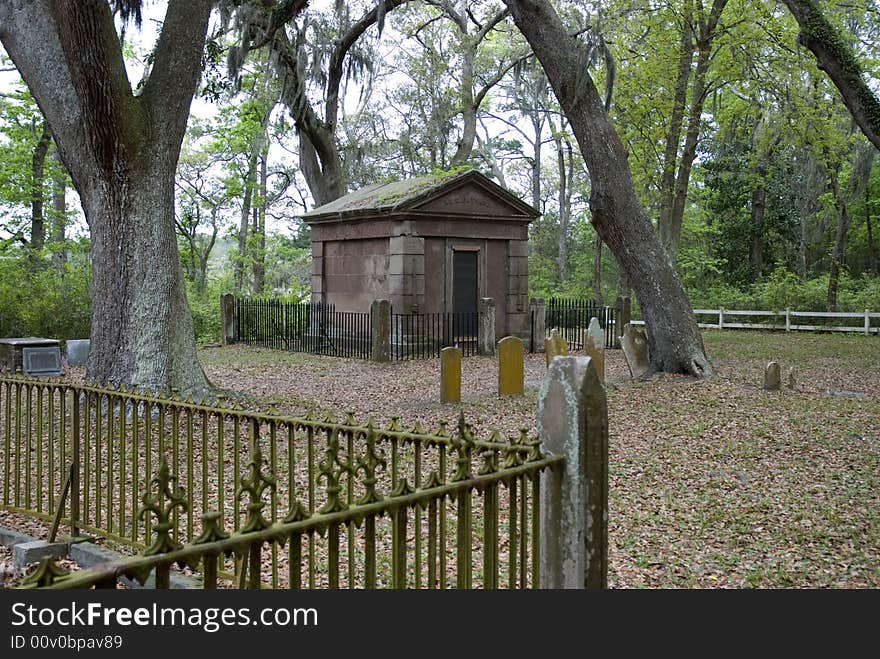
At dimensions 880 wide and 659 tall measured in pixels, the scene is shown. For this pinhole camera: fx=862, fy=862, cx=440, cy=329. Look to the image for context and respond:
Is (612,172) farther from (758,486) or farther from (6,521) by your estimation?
(6,521)

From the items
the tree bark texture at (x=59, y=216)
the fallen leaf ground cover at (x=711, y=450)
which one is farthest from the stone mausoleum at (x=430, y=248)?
the tree bark texture at (x=59, y=216)

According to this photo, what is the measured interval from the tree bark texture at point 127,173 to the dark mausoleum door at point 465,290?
11.2m

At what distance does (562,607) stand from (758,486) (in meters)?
5.75

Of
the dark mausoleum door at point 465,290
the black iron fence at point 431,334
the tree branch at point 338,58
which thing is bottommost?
the black iron fence at point 431,334

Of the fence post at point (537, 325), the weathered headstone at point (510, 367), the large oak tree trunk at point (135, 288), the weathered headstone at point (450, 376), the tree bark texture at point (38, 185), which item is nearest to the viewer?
the large oak tree trunk at point (135, 288)

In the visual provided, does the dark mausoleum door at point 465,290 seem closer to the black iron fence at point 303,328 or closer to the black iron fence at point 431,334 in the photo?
the black iron fence at point 431,334

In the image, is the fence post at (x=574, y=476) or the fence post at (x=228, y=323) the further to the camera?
the fence post at (x=228, y=323)

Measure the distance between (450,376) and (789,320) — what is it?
2227 centimetres

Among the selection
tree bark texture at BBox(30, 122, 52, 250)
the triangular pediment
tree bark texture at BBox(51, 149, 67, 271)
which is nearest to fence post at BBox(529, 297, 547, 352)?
the triangular pediment

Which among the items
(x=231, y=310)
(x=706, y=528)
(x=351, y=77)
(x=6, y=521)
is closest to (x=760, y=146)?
(x=351, y=77)

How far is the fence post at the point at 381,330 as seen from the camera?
1973cm

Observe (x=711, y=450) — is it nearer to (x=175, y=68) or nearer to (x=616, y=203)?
(x=616, y=203)

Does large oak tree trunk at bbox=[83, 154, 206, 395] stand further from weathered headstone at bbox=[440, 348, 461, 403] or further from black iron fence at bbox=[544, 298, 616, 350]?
black iron fence at bbox=[544, 298, 616, 350]

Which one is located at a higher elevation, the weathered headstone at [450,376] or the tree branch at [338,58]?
the tree branch at [338,58]
